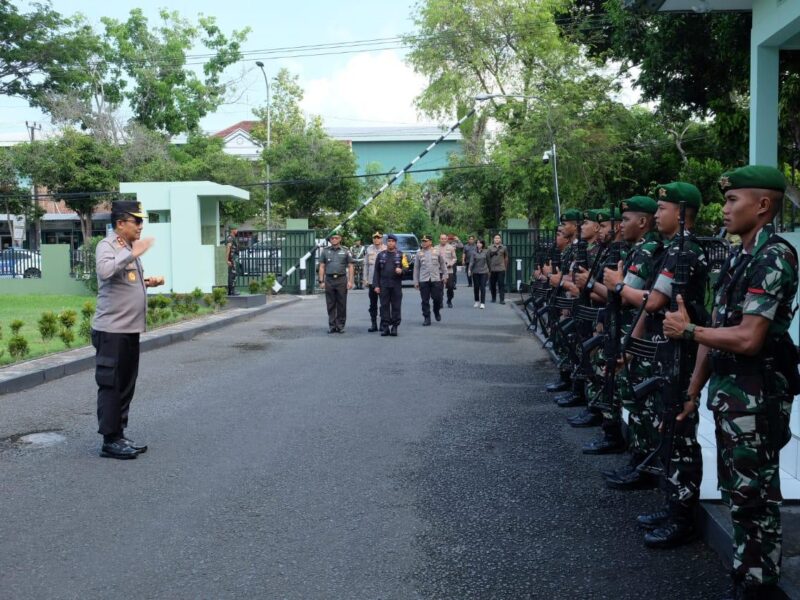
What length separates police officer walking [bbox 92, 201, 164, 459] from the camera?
6840 mm

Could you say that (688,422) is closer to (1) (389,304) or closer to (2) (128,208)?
(2) (128,208)

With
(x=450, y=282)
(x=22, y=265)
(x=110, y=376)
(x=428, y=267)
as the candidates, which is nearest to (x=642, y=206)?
(x=110, y=376)

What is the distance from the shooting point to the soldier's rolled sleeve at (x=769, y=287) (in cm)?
378

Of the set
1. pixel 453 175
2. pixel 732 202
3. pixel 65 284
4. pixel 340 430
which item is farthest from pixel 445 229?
pixel 732 202

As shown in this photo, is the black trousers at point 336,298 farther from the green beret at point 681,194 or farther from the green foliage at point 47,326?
the green beret at point 681,194

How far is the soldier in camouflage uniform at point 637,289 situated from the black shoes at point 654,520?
43cm

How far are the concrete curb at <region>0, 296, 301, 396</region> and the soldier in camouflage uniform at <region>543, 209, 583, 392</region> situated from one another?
6.06 m

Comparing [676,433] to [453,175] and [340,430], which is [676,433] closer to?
[340,430]

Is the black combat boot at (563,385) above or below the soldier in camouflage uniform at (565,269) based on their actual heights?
below

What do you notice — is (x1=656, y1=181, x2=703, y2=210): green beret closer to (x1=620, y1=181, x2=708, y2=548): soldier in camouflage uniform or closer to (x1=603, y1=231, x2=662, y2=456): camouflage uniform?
(x1=620, y1=181, x2=708, y2=548): soldier in camouflage uniform

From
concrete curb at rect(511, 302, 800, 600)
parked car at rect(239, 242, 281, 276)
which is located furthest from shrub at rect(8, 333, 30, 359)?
parked car at rect(239, 242, 281, 276)

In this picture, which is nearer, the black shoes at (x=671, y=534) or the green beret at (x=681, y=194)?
the black shoes at (x=671, y=534)

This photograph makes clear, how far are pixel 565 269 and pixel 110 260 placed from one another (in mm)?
4591

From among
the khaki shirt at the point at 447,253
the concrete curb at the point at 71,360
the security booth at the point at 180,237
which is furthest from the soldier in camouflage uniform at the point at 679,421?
the security booth at the point at 180,237
